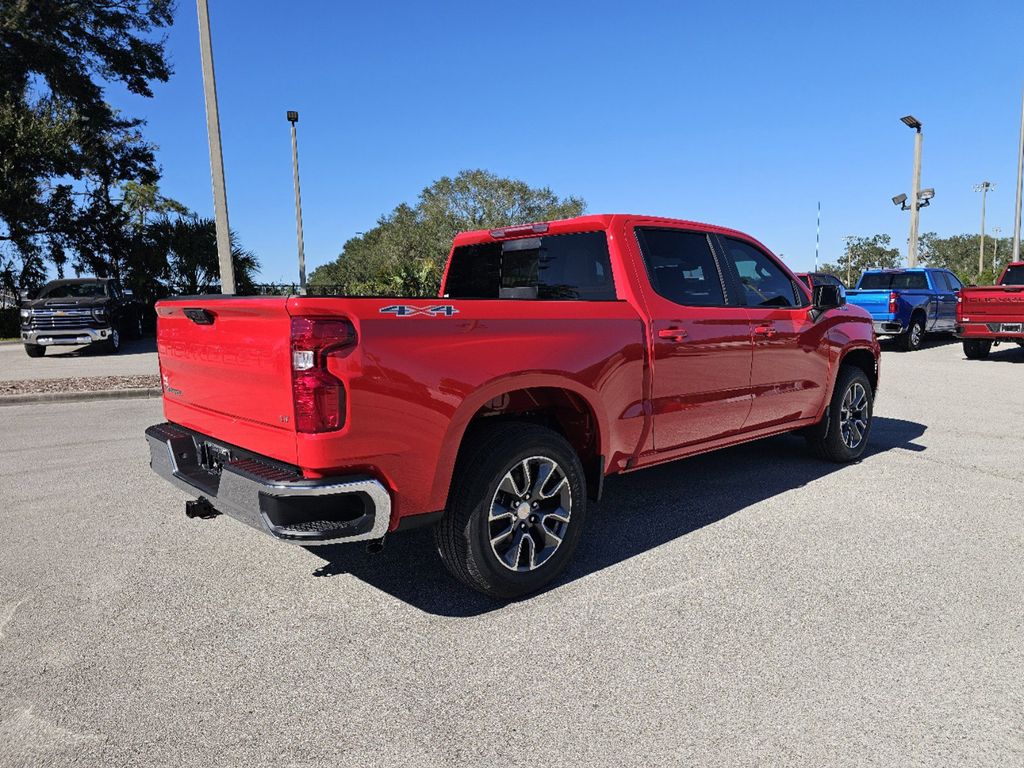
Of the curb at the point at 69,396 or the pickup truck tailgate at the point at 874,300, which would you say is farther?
the pickup truck tailgate at the point at 874,300

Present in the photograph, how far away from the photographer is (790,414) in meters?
5.44

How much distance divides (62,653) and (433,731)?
1714mm

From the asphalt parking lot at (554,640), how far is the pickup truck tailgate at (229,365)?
89 cm

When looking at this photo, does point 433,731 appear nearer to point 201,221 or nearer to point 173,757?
point 173,757

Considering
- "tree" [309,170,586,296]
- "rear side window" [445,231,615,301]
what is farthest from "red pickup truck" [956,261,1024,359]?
"tree" [309,170,586,296]

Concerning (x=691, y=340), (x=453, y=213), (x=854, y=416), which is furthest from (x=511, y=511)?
(x=453, y=213)

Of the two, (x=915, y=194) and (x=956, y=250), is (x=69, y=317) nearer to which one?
(x=915, y=194)

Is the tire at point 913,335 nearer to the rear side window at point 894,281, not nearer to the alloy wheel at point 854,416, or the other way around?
the rear side window at point 894,281

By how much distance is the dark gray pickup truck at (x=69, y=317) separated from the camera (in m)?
16.3

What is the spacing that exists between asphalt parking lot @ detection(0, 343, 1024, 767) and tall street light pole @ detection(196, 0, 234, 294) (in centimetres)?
601

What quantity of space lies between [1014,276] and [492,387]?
15.9m

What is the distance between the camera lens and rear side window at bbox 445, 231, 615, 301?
4.30 metres

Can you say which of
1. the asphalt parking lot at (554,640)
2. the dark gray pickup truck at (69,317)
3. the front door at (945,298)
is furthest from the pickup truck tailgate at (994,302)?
the dark gray pickup truck at (69,317)

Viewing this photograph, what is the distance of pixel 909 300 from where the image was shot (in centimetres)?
1673
